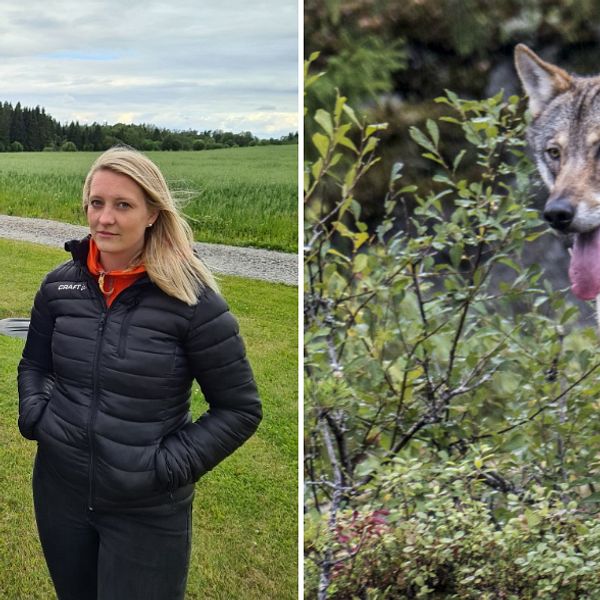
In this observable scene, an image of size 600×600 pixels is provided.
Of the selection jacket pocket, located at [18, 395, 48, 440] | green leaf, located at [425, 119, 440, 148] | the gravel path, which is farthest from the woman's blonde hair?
the gravel path

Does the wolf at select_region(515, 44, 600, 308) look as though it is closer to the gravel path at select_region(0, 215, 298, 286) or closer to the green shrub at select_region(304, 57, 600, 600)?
the green shrub at select_region(304, 57, 600, 600)

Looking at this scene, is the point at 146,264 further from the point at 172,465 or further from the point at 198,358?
the point at 172,465

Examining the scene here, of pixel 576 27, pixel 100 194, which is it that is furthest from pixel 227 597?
pixel 576 27

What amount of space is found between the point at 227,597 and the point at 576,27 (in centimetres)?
199

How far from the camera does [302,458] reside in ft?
7.56

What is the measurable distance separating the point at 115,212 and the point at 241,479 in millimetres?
1267

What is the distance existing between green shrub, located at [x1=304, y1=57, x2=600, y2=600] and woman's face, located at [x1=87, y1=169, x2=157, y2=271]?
0.62 m

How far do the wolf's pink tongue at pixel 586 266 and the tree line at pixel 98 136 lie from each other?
1.12 metres

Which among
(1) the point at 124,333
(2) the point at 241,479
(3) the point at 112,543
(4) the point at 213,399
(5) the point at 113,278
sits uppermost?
(5) the point at 113,278

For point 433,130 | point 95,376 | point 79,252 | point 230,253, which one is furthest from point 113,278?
point 230,253

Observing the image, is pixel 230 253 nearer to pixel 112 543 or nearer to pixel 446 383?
pixel 446 383

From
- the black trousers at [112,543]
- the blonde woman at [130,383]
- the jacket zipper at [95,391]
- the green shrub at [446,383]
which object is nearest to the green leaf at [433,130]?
the green shrub at [446,383]

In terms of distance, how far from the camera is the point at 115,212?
171cm

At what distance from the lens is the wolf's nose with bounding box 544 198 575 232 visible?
6.44ft
